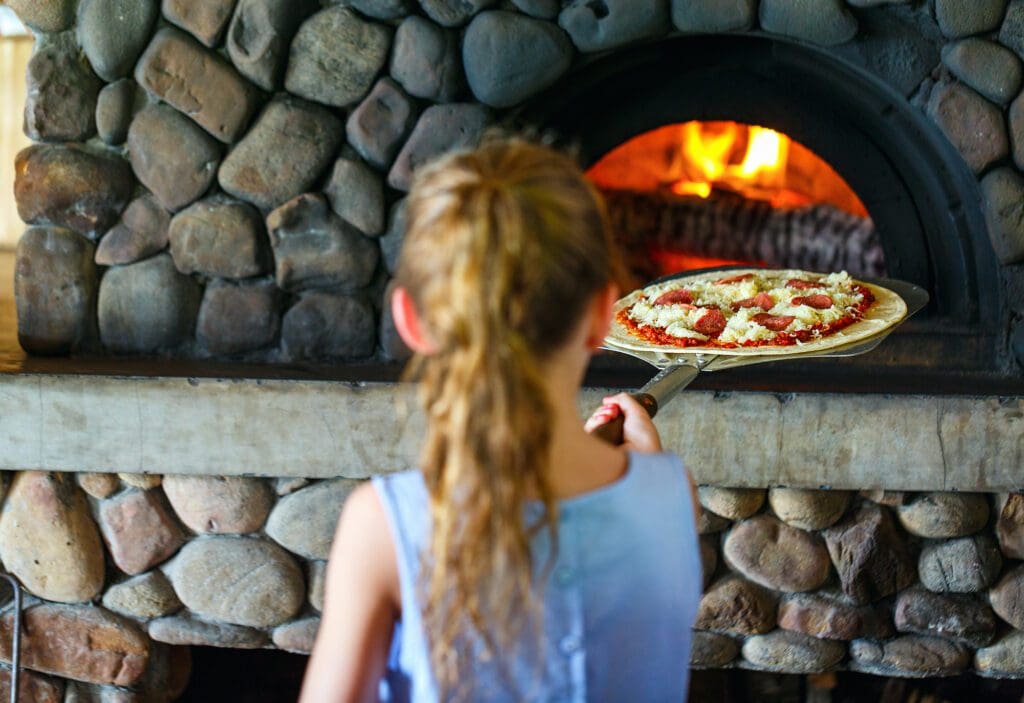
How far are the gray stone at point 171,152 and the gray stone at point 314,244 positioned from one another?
15cm

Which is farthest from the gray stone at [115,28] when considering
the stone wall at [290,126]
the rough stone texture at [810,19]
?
the rough stone texture at [810,19]

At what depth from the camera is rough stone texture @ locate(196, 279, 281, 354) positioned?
2186mm

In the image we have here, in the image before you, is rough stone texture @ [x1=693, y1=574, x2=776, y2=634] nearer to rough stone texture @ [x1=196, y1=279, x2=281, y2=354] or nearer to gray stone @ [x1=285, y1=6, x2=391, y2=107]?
rough stone texture @ [x1=196, y1=279, x2=281, y2=354]

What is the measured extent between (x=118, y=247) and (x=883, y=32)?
4.67ft

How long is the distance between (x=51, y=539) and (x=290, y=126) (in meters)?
0.84

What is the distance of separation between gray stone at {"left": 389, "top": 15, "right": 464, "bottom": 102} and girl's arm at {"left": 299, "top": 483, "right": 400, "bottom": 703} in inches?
54.1

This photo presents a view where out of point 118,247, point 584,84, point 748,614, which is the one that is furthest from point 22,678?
point 584,84

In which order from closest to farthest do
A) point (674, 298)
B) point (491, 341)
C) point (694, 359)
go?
point (491, 341)
point (694, 359)
point (674, 298)

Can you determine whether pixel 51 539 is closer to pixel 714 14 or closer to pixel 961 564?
pixel 714 14

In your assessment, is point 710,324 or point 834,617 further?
point 834,617

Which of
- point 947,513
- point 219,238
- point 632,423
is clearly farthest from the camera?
point 219,238

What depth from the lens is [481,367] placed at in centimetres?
76

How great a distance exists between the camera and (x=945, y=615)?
209cm

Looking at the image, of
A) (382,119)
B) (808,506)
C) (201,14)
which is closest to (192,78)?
(201,14)
